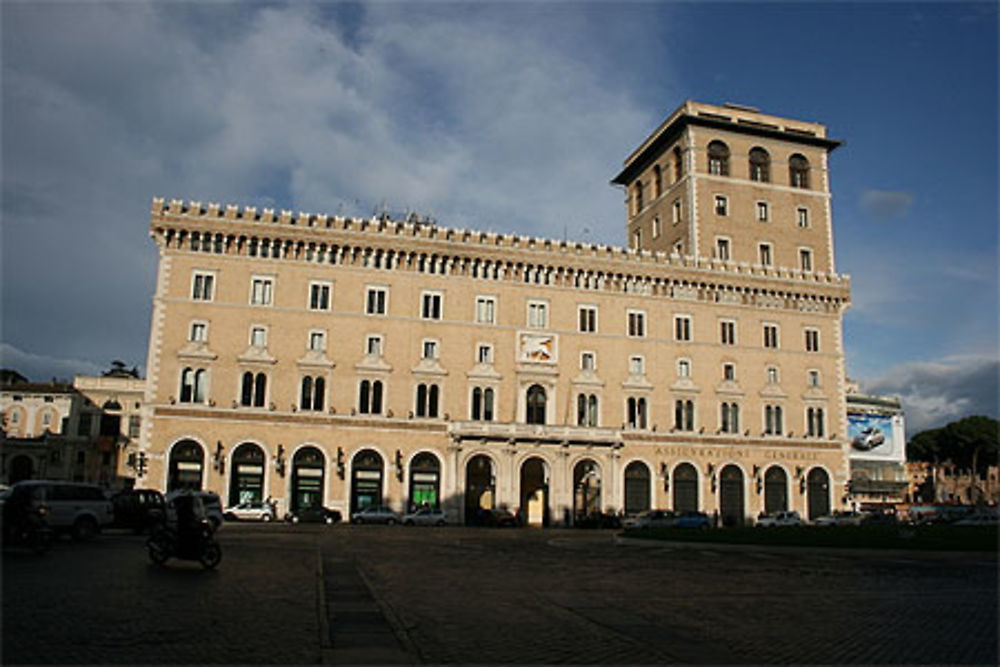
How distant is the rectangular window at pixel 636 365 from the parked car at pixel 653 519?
403 inches

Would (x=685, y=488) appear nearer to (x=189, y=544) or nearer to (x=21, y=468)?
(x=189, y=544)

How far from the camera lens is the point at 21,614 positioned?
1209cm

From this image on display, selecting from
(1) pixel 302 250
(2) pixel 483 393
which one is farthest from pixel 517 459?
(1) pixel 302 250

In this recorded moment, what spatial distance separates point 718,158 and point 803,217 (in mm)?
8593

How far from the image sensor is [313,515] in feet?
165

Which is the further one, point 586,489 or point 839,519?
point 586,489

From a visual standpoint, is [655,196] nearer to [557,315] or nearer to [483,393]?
[557,315]

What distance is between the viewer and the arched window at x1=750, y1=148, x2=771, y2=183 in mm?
70000

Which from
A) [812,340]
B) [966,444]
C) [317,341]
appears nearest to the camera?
[317,341]

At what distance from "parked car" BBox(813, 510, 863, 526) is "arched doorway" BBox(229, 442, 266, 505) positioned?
36.2 meters

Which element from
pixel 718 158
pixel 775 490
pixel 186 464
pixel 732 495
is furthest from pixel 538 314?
pixel 186 464

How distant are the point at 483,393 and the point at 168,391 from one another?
63.9ft

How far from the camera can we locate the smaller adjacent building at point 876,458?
3524 inches

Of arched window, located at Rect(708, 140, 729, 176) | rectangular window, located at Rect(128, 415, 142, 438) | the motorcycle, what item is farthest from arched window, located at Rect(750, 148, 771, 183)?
rectangular window, located at Rect(128, 415, 142, 438)
